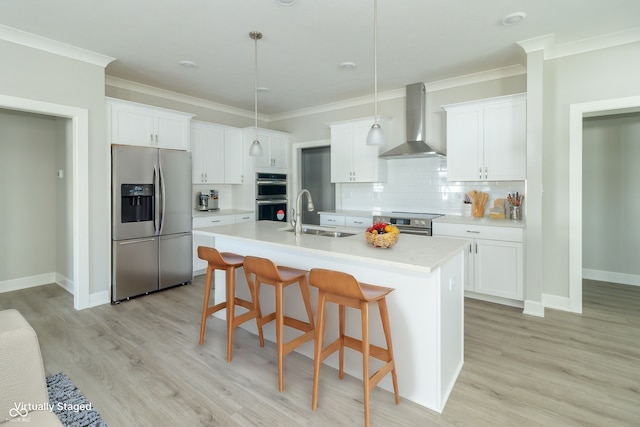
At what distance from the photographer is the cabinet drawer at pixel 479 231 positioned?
3.59 meters

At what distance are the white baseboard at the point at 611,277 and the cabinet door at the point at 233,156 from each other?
215 inches

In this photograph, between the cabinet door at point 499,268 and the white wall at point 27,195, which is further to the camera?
the white wall at point 27,195

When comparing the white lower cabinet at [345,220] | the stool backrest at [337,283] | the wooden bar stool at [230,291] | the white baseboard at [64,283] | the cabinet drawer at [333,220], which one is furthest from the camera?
the cabinet drawer at [333,220]

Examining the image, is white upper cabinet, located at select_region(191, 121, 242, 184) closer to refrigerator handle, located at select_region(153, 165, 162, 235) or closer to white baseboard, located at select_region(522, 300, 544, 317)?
refrigerator handle, located at select_region(153, 165, 162, 235)

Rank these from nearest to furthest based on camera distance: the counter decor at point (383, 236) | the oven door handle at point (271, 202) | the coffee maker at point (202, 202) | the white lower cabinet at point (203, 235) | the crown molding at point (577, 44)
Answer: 1. the counter decor at point (383, 236)
2. the crown molding at point (577, 44)
3. the white lower cabinet at point (203, 235)
4. the coffee maker at point (202, 202)
5. the oven door handle at point (271, 202)

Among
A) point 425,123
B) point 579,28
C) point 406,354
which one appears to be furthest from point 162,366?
point 579,28

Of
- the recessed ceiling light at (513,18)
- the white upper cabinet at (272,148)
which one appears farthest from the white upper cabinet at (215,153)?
the recessed ceiling light at (513,18)

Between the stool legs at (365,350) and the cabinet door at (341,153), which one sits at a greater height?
the cabinet door at (341,153)

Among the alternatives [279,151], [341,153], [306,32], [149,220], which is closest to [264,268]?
[306,32]

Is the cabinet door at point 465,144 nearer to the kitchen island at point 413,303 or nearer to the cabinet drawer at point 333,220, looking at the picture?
the cabinet drawer at point 333,220

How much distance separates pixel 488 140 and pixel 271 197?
351cm

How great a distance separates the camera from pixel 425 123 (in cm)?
473

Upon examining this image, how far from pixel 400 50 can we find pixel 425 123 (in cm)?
143

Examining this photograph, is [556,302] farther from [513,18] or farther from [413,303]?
[513,18]
